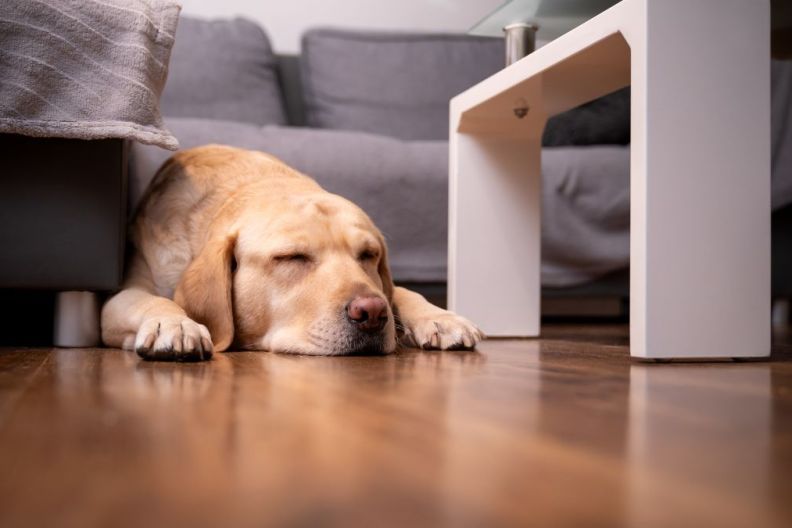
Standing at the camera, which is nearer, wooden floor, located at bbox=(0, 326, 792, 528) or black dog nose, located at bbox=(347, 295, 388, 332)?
wooden floor, located at bbox=(0, 326, 792, 528)

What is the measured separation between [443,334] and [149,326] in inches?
25.0

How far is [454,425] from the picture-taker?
851 mm

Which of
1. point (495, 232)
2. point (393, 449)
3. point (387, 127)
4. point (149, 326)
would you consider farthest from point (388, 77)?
point (393, 449)

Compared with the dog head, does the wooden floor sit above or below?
below

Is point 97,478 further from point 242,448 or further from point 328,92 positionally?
point 328,92

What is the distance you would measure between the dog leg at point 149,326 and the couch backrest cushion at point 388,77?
2.36 meters

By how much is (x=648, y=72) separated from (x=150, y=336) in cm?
103

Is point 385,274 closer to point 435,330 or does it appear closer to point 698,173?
point 435,330

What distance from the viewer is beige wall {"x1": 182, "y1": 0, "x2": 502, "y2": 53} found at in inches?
187

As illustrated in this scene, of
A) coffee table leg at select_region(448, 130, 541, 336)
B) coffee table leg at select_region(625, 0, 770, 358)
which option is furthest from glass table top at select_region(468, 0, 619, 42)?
coffee table leg at select_region(625, 0, 770, 358)

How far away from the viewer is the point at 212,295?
182 cm

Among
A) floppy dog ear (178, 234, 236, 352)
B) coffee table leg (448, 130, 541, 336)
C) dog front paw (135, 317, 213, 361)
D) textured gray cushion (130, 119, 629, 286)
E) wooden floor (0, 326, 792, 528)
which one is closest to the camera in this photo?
wooden floor (0, 326, 792, 528)

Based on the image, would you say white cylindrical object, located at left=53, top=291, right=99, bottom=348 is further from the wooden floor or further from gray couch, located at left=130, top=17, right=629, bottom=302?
the wooden floor

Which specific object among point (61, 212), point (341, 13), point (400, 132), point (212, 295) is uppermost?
point (341, 13)
